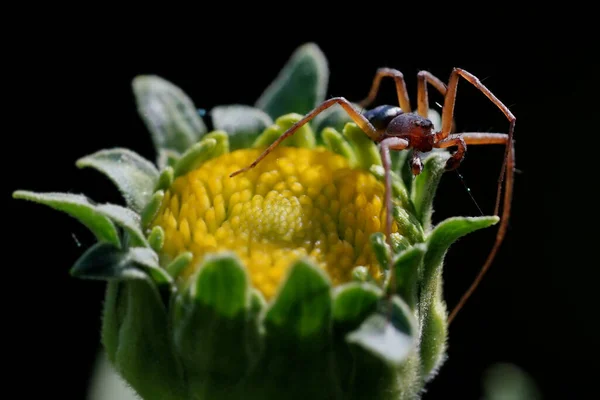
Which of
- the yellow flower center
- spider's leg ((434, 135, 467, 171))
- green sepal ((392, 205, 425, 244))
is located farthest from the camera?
spider's leg ((434, 135, 467, 171))

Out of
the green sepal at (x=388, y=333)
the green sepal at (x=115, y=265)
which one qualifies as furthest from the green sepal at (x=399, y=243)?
the green sepal at (x=115, y=265)

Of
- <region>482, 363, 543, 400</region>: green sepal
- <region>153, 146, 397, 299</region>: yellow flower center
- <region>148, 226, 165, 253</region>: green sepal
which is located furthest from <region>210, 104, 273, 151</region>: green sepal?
<region>482, 363, 543, 400</region>: green sepal

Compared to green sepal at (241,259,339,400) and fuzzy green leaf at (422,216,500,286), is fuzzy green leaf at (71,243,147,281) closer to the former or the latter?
green sepal at (241,259,339,400)

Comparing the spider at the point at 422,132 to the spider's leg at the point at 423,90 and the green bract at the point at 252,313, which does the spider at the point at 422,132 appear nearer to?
the spider's leg at the point at 423,90

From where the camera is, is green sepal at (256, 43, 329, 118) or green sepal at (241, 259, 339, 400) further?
green sepal at (256, 43, 329, 118)

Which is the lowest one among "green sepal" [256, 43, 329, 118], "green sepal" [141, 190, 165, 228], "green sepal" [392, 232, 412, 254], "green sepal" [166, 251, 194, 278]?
"green sepal" [166, 251, 194, 278]

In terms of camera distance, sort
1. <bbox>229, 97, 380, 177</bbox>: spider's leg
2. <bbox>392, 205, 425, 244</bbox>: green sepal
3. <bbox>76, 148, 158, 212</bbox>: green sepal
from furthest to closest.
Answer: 1. <bbox>229, 97, 380, 177</bbox>: spider's leg
2. <bbox>76, 148, 158, 212</bbox>: green sepal
3. <bbox>392, 205, 425, 244</bbox>: green sepal

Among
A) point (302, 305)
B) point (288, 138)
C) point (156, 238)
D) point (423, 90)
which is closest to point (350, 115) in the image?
point (288, 138)
